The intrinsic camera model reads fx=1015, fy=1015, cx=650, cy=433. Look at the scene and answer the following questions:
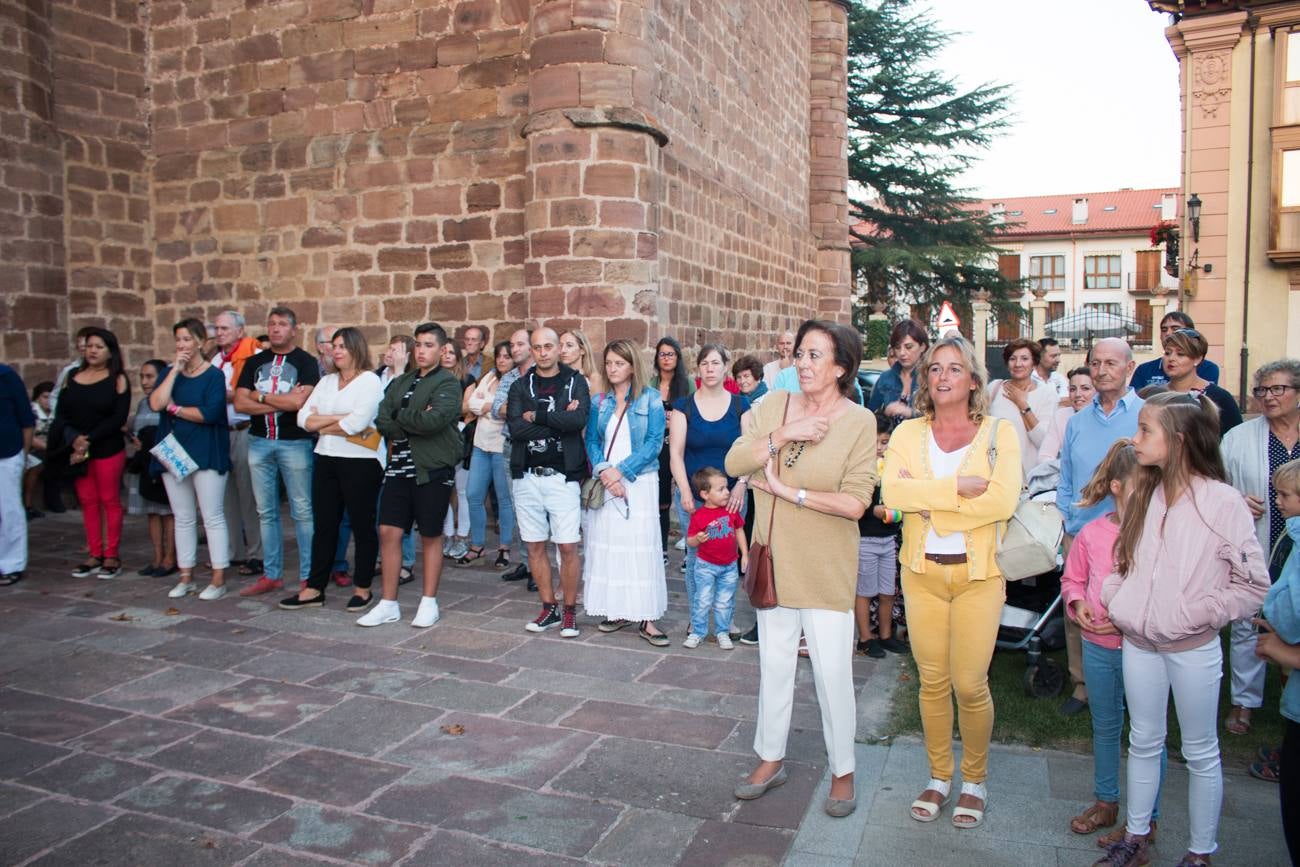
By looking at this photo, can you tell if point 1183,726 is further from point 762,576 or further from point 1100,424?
point 1100,424

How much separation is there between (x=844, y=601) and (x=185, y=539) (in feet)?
18.3

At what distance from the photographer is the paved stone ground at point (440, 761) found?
3.73m

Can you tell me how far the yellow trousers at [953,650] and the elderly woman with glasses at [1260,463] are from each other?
184cm

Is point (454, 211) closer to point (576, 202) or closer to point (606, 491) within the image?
point (576, 202)

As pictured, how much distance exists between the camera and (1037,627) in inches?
210

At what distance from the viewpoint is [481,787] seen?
423cm

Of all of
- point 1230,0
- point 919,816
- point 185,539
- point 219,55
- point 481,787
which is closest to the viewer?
point 919,816

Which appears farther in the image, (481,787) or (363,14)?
(363,14)

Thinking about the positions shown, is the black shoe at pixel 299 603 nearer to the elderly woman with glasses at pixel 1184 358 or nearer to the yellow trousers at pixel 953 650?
the yellow trousers at pixel 953 650

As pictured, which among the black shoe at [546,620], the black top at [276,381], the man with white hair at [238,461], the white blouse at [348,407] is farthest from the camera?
the man with white hair at [238,461]

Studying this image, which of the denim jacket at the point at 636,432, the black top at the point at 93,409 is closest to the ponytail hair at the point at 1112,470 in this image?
the denim jacket at the point at 636,432

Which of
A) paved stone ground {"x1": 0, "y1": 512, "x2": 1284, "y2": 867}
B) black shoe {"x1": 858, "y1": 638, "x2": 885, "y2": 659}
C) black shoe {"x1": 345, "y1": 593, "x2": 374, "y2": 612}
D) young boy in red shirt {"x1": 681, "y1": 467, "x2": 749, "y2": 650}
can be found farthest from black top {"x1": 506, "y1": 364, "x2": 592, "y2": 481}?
black shoe {"x1": 858, "y1": 638, "x2": 885, "y2": 659}

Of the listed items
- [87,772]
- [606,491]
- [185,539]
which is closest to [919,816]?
[606,491]

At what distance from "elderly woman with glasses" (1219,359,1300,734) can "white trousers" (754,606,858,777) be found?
2.24 meters
